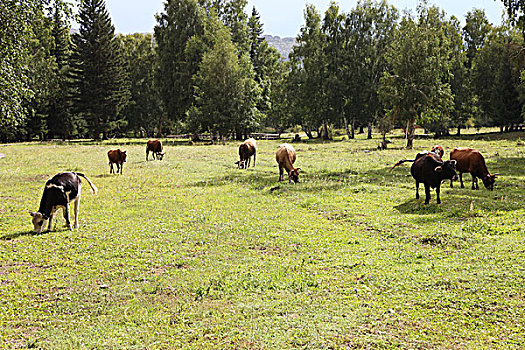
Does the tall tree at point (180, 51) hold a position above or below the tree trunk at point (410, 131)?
above

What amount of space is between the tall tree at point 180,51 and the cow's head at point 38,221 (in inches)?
2370

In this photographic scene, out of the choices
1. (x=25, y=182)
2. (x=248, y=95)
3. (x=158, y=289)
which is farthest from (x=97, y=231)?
(x=248, y=95)

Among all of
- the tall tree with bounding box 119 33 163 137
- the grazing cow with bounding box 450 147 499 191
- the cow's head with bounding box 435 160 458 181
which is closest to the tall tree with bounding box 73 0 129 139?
the tall tree with bounding box 119 33 163 137

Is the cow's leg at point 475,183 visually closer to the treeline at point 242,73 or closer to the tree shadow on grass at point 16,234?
the tree shadow on grass at point 16,234

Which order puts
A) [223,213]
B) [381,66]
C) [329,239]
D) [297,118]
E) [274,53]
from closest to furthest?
[329,239] < [223,213] < [381,66] < [297,118] < [274,53]

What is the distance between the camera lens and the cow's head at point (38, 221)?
13180 mm

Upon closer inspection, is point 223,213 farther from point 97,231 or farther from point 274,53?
point 274,53

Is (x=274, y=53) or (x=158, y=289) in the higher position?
(x=274, y=53)

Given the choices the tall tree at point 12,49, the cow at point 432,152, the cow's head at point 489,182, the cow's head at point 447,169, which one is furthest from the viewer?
the cow's head at point 489,182

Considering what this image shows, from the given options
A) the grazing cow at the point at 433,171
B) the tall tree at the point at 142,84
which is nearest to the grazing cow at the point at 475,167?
the grazing cow at the point at 433,171

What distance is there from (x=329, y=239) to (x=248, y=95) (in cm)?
5560

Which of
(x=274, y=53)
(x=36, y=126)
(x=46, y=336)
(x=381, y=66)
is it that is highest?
(x=274, y=53)

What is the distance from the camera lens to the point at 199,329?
24.0 ft

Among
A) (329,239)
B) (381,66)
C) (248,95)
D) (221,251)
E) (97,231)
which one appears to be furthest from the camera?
(381,66)
